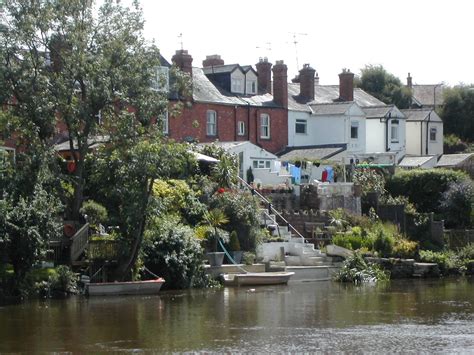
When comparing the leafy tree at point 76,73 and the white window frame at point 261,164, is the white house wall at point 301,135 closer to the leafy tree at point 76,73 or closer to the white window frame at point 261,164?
the white window frame at point 261,164

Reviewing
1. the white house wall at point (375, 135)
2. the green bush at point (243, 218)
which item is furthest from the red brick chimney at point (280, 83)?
the green bush at point (243, 218)

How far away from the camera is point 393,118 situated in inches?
2491

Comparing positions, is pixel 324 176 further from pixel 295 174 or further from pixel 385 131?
pixel 385 131

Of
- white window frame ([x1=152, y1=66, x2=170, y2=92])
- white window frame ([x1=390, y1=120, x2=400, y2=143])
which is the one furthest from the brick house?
white window frame ([x1=152, y1=66, x2=170, y2=92])

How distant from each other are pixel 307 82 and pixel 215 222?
1074 inches

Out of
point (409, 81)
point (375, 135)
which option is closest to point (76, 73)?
point (375, 135)

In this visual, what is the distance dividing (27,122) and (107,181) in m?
3.77

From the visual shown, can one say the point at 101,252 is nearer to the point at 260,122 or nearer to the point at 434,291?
the point at 434,291

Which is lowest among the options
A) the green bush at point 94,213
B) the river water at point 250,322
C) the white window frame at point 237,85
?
the river water at point 250,322

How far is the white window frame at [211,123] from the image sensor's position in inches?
2122

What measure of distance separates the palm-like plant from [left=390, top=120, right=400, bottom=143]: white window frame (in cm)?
2805

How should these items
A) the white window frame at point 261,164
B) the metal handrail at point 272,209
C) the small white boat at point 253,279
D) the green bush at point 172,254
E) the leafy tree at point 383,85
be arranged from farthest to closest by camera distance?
the leafy tree at point 383,85 → the white window frame at point 261,164 → the metal handrail at point 272,209 → the small white boat at point 253,279 → the green bush at point 172,254

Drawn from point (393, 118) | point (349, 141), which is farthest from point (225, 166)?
point (393, 118)

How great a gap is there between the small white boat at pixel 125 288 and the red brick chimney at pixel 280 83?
28271mm
